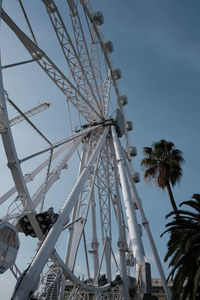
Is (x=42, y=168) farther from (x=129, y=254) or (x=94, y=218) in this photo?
(x=129, y=254)

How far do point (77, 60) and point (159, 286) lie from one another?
46124mm

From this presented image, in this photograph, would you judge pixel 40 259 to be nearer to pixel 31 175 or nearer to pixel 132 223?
pixel 132 223

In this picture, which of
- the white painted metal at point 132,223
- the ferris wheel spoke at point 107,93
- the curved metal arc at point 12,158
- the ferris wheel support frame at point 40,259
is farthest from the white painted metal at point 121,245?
the curved metal arc at point 12,158

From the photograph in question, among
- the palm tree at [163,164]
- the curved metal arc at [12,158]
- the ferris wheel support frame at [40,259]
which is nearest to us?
the ferris wheel support frame at [40,259]

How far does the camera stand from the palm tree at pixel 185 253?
14.5 m

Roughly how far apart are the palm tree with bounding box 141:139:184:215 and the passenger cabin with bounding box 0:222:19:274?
15227 mm

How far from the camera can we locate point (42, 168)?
1959 centimetres

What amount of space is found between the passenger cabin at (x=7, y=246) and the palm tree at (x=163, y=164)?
15.2 m

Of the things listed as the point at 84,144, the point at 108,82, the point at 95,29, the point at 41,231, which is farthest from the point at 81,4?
the point at 41,231

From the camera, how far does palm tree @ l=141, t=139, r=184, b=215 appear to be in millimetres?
23578

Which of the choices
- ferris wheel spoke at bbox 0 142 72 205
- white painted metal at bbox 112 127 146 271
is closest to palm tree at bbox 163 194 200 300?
white painted metal at bbox 112 127 146 271

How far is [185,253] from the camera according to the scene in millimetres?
14961

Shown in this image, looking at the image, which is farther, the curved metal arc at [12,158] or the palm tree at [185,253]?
the palm tree at [185,253]

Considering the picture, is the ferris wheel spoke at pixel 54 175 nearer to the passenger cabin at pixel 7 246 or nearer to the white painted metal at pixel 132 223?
the white painted metal at pixel 132 223
